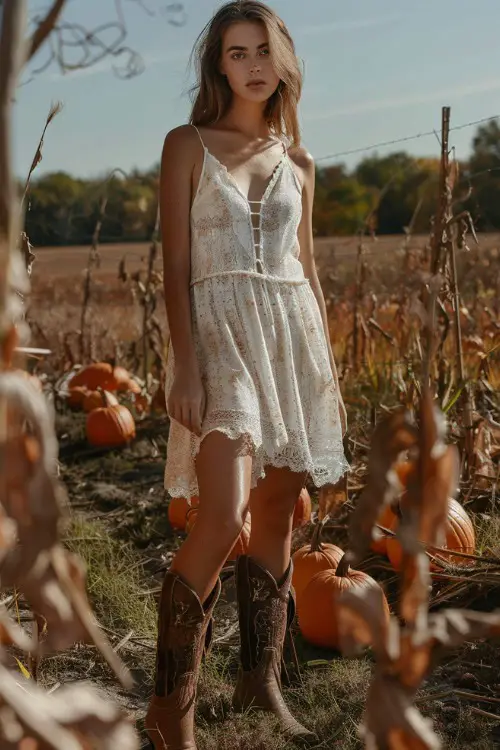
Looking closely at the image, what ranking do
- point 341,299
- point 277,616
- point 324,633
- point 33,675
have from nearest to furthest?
point 33,675 < point 277,616 < point 324,633 < point 341,299

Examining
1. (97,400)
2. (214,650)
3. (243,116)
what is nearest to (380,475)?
(243,116)

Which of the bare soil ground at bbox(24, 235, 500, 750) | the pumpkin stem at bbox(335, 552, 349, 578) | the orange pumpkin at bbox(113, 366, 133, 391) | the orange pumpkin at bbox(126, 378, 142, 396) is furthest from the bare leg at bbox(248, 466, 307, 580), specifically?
the orange pumpkin at bbox(113, 366, 133, 391)

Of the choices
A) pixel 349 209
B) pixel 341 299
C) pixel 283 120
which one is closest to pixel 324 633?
pixel 283 120

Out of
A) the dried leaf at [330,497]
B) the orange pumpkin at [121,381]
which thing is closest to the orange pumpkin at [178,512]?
the dried leaf at [330,497]

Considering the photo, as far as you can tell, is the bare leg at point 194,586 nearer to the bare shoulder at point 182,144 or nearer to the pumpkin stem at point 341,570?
the pumpkin stem at point 341,570

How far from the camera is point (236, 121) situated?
8.55 feet

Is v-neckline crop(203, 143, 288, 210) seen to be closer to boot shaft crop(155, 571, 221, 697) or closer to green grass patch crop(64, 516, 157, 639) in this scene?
boot shaft crop(155, 571, 221, 697)

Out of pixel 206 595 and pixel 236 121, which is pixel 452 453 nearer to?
pixel 206 595

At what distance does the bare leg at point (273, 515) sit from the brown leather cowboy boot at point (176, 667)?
304 mm

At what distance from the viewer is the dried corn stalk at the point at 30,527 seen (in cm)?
71

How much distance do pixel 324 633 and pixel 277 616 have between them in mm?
345

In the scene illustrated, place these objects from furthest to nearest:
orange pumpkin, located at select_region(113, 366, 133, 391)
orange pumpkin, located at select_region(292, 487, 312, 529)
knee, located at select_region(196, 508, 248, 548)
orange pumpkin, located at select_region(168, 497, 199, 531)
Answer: orange pumpkin, located at select_region(113, 366, 133, 391) → orange pumpkin, located at select_region(168, 497, 199, 531) → orange pumpkin, located at select_region(292, 487, 312, 529) → knee, located at select_region(196, 508, 248, 548)

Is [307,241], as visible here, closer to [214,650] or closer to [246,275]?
[246,275]

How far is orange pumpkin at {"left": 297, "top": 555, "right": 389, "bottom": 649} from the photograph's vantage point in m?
2.81
